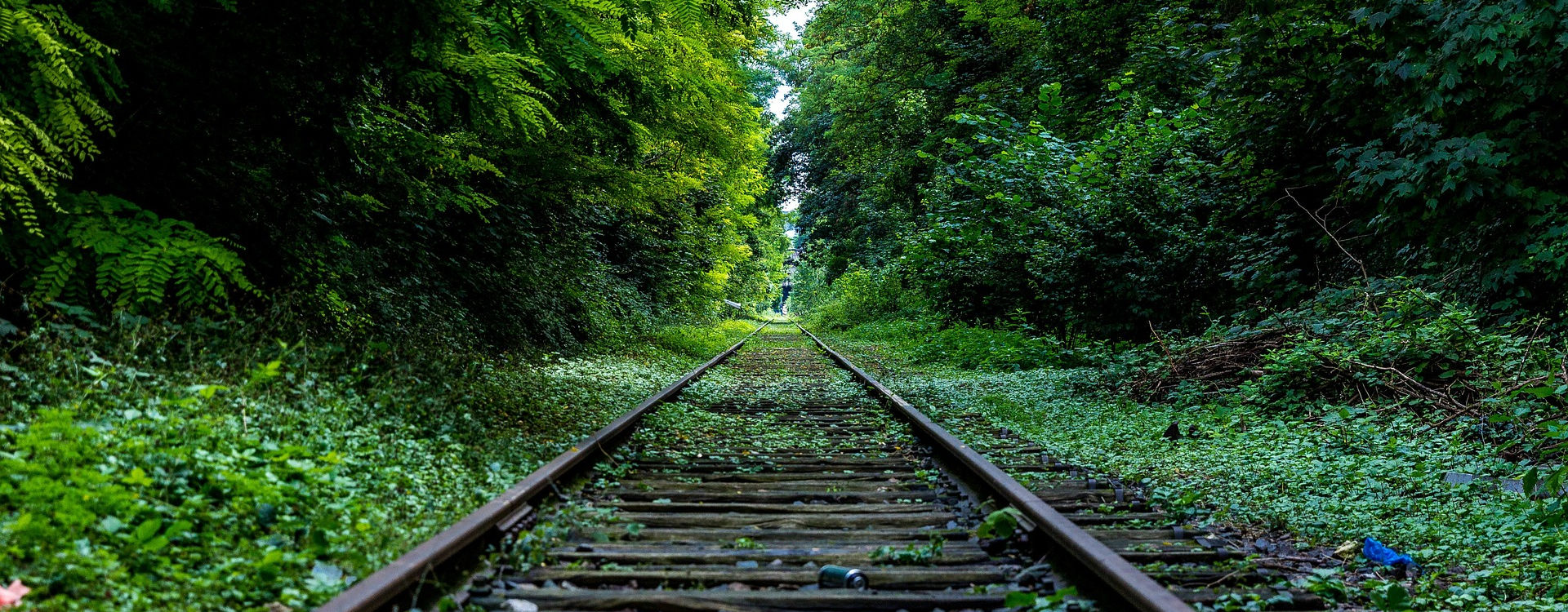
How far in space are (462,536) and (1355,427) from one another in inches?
232

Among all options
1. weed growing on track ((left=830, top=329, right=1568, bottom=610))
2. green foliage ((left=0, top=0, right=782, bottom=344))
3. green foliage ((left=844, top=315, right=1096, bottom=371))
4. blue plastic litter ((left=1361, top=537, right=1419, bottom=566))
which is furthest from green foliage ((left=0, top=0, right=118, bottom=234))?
green foliage ((left=844, top=315, right=1096, bottom=371))

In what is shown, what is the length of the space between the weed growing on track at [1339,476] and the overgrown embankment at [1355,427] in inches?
0.5

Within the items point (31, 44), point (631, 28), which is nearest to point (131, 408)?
point (31, 44)

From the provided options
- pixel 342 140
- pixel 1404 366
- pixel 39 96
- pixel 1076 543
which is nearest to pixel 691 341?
pixel 342 140

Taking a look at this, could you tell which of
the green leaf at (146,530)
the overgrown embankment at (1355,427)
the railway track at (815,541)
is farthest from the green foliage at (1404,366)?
the green leaf at (146,530)

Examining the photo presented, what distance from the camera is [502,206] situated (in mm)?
10828

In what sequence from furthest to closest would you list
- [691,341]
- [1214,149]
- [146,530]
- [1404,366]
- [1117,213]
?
1. [691,341]
2. [1214,149]
3. [1117,213]
4. [1404,366]
5. [146,530]

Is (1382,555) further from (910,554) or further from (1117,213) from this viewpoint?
(1117,213)

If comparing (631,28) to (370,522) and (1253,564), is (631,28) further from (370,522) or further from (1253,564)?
(1253,564)

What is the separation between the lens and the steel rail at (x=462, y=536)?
2488 millimetres

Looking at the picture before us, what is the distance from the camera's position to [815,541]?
153 inches

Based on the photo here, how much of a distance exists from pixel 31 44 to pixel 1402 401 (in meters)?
8.28

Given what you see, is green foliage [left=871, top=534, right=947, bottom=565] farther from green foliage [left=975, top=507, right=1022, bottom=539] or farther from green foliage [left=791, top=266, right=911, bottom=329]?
green foliage [left=791, top=266, right=911, bottom=329]

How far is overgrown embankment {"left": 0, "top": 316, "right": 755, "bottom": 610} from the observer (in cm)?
272
